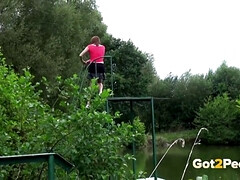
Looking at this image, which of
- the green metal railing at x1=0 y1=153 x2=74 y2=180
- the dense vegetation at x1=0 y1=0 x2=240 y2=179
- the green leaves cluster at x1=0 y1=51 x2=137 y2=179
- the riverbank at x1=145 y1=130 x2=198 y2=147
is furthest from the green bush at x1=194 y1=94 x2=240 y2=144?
the green metal railing at x1=0 y1=153 x2=74 y2=180

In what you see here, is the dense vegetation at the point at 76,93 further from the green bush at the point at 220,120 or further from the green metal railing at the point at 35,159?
the green metal railing at the point at 35,159

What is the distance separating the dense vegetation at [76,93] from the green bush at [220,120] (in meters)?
0.07

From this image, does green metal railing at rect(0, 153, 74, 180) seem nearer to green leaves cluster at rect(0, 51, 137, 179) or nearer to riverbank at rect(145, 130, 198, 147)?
green leaves cluster at rect(0, 51, 137, 179)

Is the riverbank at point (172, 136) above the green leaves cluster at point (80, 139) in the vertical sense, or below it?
below

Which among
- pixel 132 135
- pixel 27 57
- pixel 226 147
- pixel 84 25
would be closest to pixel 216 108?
pixel 226 147

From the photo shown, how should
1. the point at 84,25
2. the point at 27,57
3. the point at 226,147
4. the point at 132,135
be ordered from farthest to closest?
the point at 226,147, the point at 84,25, the point at 27,57, the point at 132,135

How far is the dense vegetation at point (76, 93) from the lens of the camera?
2818 millimetres

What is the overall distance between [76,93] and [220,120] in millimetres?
31687

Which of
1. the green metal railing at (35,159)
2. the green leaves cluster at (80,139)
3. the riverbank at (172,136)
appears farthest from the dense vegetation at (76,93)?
the riverbank at (172,136)

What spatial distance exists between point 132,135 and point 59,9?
1445 cm

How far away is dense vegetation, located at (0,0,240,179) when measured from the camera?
2.82 meters

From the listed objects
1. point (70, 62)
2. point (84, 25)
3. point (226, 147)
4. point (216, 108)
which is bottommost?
point (226, 147)

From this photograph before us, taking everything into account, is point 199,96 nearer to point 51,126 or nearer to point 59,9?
point 59,9

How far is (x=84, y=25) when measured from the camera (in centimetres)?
1883
